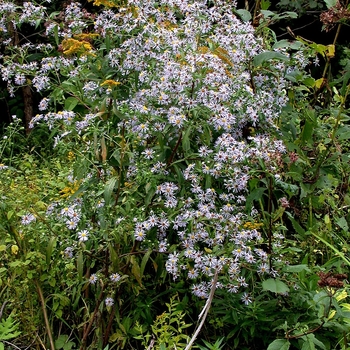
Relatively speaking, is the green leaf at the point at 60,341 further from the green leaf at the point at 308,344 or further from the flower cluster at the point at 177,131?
the green leaf at the point at 308,344

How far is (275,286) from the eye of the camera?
2.35 m

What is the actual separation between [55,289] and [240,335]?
0.87 meters

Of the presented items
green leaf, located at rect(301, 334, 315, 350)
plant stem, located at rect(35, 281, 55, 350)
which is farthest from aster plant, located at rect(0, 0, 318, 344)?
green leaf, located at rect(301, 334, 315, 350)

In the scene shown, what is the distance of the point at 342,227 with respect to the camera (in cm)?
308

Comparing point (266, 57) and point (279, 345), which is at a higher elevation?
point (266, 57)

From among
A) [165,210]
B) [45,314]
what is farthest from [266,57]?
→ [45,314]

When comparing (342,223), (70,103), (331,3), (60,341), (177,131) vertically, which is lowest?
(60,341)

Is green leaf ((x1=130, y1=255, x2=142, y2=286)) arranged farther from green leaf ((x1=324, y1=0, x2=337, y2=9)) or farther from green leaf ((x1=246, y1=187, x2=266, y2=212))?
green leaf ((x1=324, y1=0, x2=337, y2=9))

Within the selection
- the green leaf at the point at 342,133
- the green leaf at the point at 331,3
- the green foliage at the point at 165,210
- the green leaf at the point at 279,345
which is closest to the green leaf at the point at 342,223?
the green foliage at the point at 165,210

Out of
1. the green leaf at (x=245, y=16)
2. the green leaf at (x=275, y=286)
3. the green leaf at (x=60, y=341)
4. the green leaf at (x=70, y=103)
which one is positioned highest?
the green leaf at (x=245, y=16)

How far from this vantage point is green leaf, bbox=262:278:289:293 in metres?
2.32

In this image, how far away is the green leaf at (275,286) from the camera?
2322 mm

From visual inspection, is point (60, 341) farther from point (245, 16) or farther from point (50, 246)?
point (245, 16)

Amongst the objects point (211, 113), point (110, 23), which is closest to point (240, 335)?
point (211, 113)
